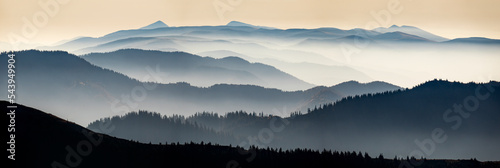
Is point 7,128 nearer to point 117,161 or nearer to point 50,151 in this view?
point 50,151

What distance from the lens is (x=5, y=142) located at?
164875mm

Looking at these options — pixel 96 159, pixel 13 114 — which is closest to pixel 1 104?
pixel 13 114

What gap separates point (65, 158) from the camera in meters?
188

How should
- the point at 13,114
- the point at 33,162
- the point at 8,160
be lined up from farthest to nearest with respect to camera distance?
the point at 13,114, the point at 33,162, the point at 8,160

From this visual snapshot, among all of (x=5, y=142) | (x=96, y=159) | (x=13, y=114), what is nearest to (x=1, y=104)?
(x=13, y=114)

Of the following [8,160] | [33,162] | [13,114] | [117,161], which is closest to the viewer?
[8,160]

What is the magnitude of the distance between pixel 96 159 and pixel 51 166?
58.3ft

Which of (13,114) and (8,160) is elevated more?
(13,114)

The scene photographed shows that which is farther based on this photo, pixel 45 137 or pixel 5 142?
pixel 45 137

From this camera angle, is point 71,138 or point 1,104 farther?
point 71,138

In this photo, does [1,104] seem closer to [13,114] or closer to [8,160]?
[13,114]

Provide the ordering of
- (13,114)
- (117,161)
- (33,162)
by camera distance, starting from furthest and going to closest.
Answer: (117,161)
(13,114)
(33,162)

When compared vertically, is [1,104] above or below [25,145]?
above

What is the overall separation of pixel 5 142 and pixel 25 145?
1529 cm
